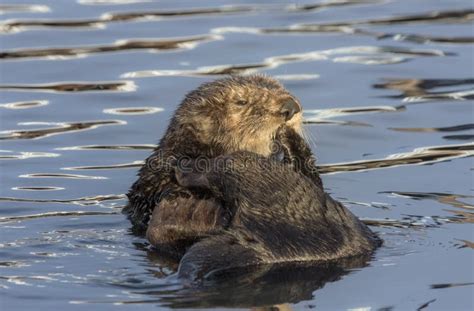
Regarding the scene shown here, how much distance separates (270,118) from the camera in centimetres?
740

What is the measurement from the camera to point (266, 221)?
243 inches

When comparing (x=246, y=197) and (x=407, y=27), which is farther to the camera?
(x=407, y=27)

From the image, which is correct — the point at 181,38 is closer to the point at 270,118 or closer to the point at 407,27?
the point at 407,27

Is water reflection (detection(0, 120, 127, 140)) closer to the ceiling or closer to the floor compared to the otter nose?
closer to the floor

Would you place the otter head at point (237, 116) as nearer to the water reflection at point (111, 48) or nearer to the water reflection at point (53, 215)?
the water reflection at point (53, 215)

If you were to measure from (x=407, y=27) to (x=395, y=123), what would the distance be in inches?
120

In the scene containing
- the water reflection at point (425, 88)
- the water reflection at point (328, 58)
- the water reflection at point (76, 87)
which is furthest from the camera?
the water reflection at point (328, 58)

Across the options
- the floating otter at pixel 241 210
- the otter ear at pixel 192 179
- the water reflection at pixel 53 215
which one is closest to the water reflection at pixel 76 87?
the water reflection at pixel 53 215

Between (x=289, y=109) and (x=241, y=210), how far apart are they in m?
1.26

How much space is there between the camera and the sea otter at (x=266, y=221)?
239 inches

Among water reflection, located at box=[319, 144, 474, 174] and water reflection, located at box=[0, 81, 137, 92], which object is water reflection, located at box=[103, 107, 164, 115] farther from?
water reflection, located at box=[319, 144, 474, 174]

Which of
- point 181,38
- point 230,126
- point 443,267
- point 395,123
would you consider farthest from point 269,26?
point 443,267

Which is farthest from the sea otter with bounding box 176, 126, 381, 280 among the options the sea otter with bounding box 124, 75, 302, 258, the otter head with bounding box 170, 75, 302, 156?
the otter head with bounding box 170, 75, 302, 156

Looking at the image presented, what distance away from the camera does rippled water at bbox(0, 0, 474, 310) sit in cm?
616
